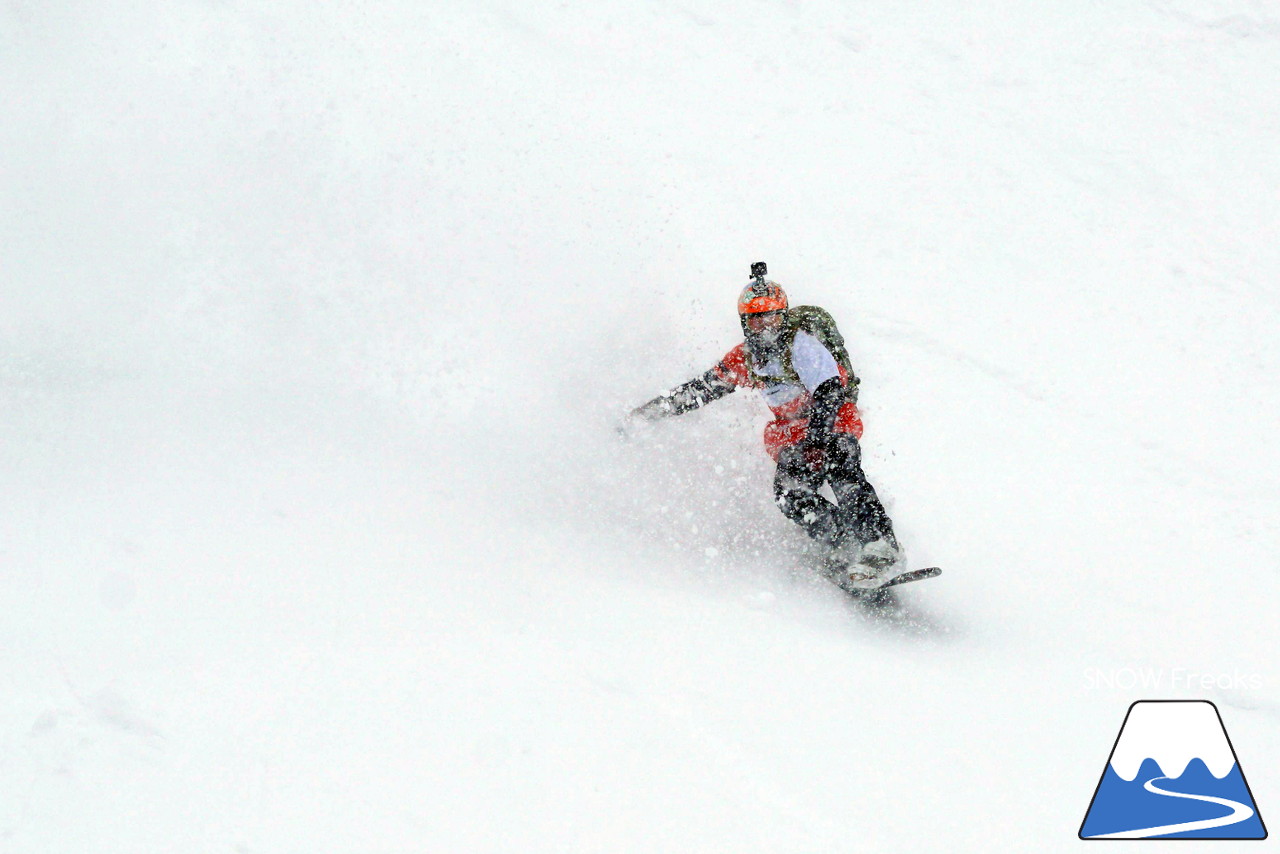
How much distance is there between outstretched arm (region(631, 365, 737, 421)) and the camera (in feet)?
16.9

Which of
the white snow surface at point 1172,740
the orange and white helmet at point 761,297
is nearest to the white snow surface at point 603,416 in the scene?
the white snow surface at point 1172,740

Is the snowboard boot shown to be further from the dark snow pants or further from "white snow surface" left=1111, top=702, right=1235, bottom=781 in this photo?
"white snow surface" left=1111, top=702, right=1235, bottom=781

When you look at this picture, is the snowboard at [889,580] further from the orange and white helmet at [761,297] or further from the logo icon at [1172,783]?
the orange and white helmet at [761,297]

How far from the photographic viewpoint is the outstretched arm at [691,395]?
202 inches

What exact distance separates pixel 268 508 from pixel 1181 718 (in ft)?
15.5

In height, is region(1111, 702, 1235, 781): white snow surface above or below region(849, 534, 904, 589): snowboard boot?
below

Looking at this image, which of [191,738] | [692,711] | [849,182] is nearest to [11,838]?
[191,738]

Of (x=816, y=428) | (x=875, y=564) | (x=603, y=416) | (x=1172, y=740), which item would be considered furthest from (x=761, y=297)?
(x=1172, y=740)

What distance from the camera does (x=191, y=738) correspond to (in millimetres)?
3494

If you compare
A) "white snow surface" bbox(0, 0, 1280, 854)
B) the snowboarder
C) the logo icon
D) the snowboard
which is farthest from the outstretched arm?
the logo icon

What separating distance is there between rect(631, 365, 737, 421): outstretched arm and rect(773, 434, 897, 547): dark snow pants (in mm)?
552

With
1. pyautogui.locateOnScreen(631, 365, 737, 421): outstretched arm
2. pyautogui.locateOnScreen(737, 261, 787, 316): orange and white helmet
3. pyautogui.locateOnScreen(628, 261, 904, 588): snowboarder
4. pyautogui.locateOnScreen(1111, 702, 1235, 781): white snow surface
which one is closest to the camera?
pyautogui.locateOnScreen(1111, 702, 1235, 781): white snow surface

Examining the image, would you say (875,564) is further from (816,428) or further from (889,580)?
(816,428)

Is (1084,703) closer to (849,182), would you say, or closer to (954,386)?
(954,386)
